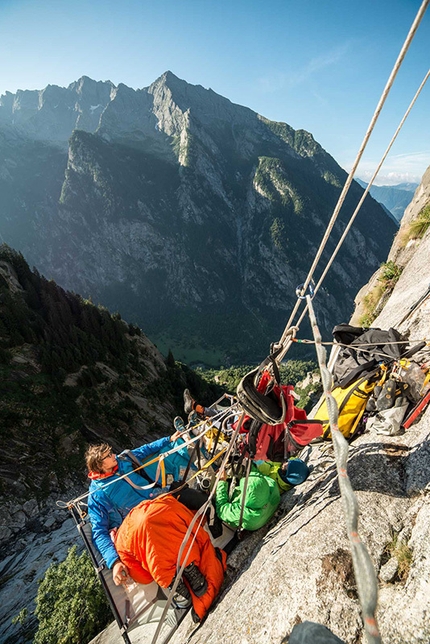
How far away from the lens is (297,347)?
10369 cm

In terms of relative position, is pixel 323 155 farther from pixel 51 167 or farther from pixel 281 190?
pixel 51 167

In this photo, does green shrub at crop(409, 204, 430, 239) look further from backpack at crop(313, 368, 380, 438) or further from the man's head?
the man's head

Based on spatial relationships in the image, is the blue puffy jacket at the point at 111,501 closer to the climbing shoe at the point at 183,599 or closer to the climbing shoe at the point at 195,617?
the climbing shoe at the point at 183,599

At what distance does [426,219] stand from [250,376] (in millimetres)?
10950

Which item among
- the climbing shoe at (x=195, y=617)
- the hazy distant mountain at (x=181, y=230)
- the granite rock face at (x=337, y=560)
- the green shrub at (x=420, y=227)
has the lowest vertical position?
the climbing shoe at (x=195, y=617)

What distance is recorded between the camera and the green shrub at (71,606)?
5.07 meters

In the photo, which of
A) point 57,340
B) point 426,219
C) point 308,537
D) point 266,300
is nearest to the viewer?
point 308,537

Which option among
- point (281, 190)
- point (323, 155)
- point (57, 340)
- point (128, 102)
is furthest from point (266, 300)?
point (128, 102)

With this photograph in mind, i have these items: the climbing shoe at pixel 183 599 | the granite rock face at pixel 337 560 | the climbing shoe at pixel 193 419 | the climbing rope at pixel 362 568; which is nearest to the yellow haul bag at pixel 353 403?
the granite rock face at pixel 337 560

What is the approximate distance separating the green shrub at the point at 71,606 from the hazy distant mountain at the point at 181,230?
111 meters

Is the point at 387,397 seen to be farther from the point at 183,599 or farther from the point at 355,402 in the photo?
the point at 183,599

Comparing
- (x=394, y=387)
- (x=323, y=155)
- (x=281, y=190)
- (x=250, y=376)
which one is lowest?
(x=394, y=387)

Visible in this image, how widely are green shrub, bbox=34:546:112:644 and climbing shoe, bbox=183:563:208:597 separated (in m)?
3.14

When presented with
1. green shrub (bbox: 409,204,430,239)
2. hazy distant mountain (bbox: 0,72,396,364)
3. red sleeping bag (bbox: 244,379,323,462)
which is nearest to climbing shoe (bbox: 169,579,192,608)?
red sleeping bag (bbox: 244,379,323,462)
